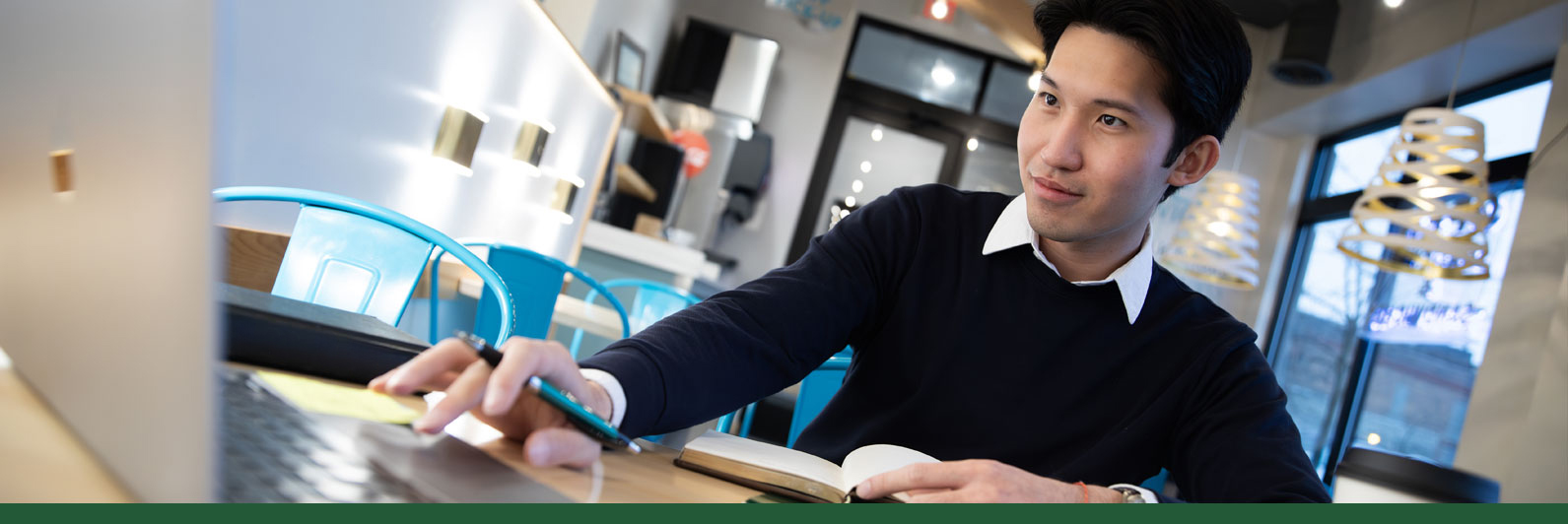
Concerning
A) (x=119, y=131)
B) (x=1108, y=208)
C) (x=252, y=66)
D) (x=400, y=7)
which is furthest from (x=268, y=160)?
(x=119, y=131)

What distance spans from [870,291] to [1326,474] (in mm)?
5054

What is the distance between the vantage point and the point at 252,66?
190cm

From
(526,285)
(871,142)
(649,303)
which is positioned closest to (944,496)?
(526,285)

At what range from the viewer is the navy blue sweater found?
128 cm

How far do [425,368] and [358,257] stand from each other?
3.99ft

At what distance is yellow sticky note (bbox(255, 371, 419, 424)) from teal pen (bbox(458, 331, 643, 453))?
4.0 inches

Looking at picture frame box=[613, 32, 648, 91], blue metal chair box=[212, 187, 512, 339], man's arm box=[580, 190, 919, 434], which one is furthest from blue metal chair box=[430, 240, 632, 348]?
picture frame box=[613, 32, 648, 91]

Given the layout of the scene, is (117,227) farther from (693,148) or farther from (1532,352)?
(693,148)

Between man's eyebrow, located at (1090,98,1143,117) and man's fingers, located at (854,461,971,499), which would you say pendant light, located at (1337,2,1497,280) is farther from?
man's fingers, located at (854,461,971,499)

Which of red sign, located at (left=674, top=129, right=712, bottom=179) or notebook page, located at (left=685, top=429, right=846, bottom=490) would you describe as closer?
notebook page, located at (left=685, top=429, right=846, bottom=490)

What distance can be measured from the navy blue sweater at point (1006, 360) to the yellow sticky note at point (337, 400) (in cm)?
50

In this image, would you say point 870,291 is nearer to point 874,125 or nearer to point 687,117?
point 687,117

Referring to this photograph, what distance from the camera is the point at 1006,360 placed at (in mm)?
1328

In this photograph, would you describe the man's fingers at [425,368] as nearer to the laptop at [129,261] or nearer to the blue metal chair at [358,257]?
the laptop at [129,261]
